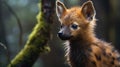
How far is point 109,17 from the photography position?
58.2ft

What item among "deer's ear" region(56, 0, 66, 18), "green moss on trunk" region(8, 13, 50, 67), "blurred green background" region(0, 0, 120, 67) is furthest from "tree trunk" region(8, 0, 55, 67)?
"blurred green background" region(0, 0, 120, 67)

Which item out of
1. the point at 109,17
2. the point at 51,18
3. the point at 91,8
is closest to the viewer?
the point at 51,18

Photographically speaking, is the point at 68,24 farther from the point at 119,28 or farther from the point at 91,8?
the point at 119,28

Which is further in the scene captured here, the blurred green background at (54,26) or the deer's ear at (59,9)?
the blurred green background at (54,26)

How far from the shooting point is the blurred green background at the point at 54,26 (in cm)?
1739

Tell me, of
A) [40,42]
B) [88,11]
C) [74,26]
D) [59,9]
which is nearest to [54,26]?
[59,9]

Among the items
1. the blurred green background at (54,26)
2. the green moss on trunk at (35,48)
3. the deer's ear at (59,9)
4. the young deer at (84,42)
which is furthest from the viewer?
the blurred green background at (54,26)

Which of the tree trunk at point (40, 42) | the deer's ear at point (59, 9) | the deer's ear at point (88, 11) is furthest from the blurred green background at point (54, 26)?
the deer's ear at point (88, 11)

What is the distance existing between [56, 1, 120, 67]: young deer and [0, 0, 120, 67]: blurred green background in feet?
4.40

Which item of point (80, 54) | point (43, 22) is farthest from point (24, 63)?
point (80, 54)

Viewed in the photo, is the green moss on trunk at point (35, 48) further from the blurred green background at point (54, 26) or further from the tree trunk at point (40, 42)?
the blurred green background at point (54, 26)

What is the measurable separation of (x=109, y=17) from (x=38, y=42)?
8137 mm

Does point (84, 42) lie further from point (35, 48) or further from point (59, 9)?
point (35, 48)

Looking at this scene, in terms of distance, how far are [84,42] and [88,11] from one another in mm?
→ 733
